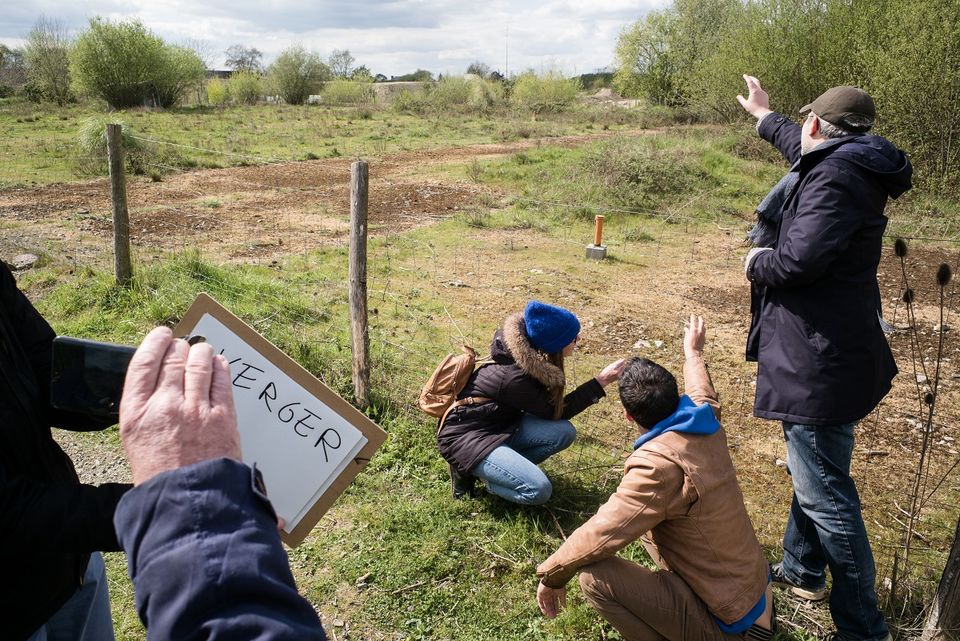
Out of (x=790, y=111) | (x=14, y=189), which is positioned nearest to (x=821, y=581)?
(x=14, y=189)

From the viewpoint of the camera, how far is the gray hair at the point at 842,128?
2.50 meters

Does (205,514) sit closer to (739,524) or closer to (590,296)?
(739,524)

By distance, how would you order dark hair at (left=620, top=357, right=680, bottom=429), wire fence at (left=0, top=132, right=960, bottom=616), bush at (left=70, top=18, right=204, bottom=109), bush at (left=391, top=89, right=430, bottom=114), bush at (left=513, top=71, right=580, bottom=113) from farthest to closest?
bush at (left=513, top=71, right=580, bottom=113) → bush at (left=391, top=89, right=430, bottom=114) → bush at (left=70, top=18, right=204, bottom=109) → wire fence at (left=0, top=132, right=960, bottom=616) → dark hair at (left=620, top=357, right=680, bottom=429)

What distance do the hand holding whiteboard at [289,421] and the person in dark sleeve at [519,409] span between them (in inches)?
59.4

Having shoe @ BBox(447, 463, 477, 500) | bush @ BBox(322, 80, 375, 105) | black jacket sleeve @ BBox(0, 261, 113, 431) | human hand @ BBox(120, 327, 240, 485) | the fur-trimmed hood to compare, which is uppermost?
bush @ BBox(322, 80, 375, 105)

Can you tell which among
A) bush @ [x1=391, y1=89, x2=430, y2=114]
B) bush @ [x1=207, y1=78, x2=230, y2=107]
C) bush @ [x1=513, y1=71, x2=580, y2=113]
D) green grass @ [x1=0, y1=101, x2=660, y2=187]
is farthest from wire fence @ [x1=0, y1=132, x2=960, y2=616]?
bush @ [x1=207, y1=78, x2=230, y2=107]

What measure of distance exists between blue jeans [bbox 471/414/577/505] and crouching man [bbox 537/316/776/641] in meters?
0.77

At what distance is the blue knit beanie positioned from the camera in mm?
3334

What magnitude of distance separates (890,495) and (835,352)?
219 centimetres

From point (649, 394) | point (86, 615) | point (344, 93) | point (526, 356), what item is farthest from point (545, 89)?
point (86, 615)

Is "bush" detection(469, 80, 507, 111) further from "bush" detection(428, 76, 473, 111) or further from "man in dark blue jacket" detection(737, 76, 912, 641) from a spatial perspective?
"man in dark blue jacket" detection(737, 76, 912, 641)

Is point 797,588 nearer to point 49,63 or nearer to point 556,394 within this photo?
point 556,394

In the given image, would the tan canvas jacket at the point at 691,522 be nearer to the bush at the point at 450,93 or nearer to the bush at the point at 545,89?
the bush at the point at 450,93

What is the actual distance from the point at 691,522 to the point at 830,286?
1.08 metres
